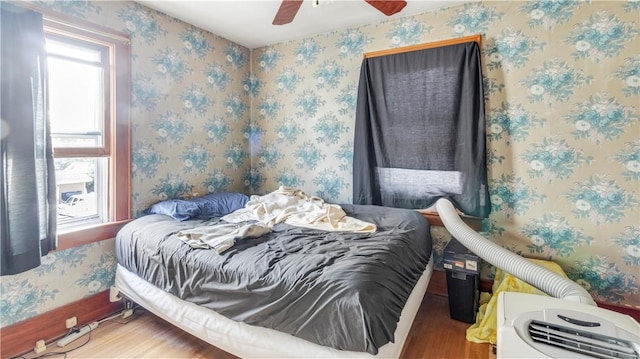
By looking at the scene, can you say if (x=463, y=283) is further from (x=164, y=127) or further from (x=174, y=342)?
(x=164, y=127)

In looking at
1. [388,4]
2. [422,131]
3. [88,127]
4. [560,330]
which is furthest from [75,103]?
[560,330]

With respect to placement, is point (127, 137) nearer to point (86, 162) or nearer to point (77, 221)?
point (86, 162)

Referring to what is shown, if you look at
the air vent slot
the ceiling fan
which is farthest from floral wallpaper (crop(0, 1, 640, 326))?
the air vent slot

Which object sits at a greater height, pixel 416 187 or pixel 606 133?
pixel 606 133

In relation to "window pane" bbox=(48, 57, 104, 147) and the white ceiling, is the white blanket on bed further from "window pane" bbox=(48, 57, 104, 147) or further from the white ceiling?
the white ceiling

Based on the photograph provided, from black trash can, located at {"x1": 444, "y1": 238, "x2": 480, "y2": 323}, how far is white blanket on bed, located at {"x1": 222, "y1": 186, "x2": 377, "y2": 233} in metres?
0.66

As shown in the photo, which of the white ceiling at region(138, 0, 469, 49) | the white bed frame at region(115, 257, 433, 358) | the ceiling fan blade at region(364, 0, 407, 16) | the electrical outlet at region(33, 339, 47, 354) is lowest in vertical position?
the electrical outlet at region(33, 339, 47, 354)

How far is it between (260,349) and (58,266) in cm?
162

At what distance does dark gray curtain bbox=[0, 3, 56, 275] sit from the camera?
70.4 inches

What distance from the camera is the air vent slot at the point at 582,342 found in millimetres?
952

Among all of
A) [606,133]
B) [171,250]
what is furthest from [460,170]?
[171,250]

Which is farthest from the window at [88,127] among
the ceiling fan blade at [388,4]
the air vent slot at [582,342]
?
the air vent slot at [582,342]

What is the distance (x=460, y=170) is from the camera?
8.35 feet

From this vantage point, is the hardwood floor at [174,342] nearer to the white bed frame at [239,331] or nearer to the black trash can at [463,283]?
the black trash can at [463,283]
